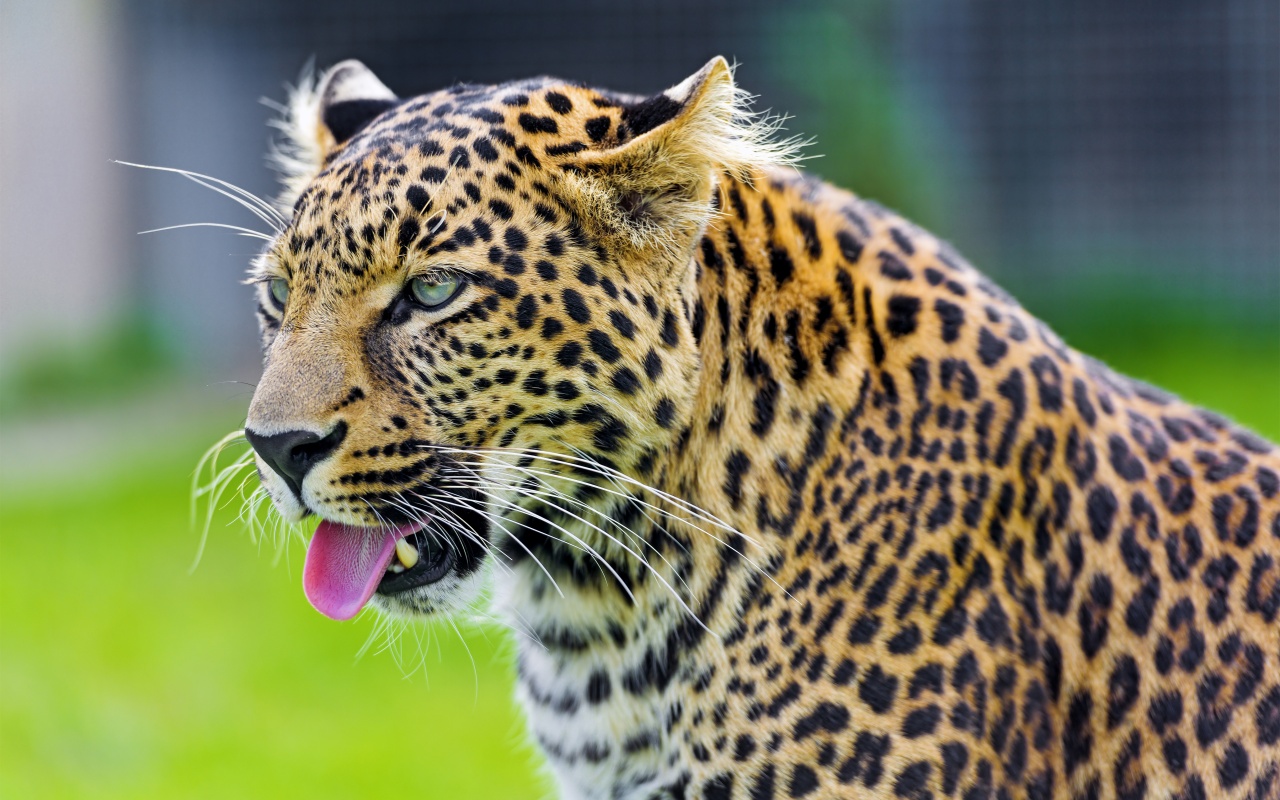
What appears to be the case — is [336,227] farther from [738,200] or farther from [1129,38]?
[1129,38]

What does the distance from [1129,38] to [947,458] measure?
14016 mm

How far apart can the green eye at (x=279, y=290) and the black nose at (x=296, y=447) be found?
46 cm

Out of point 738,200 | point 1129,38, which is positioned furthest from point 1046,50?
point 738,200

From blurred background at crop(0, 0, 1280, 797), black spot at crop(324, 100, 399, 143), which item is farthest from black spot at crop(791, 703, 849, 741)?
blurred background at crop(0, 0, 1280, 797)

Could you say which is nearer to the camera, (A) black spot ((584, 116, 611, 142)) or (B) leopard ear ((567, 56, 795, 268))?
(B) leopard ear ((567, 56, 795, 268))

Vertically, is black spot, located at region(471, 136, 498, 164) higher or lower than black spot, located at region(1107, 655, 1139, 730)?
higher

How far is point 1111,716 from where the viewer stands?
4375 millimetres

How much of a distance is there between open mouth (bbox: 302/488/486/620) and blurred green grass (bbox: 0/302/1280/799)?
161 centimetres

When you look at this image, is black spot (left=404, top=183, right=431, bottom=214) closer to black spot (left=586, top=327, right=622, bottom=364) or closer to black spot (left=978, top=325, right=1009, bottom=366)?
black spot (left=586, top=327, right=622, bottom=364)

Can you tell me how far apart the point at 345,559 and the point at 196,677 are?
240 inches

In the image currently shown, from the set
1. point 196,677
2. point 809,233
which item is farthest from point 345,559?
point 196,677

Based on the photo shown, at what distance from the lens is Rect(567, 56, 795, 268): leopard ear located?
427 cm

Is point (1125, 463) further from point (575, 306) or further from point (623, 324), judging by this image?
point (575, 306)

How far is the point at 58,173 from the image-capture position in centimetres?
1728
